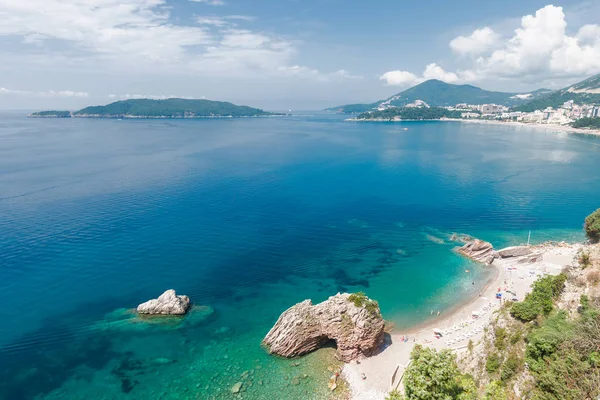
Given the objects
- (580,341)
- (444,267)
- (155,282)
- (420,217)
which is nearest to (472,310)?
(444,267)

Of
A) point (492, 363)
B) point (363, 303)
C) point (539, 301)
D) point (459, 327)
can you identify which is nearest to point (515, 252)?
point (459, 327)

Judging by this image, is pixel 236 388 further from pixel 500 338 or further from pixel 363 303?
pixel 500 338

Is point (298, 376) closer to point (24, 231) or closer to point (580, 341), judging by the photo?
point (580, 341)

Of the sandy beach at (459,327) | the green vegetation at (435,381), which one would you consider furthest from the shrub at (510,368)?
the sandy beach at (459,327)

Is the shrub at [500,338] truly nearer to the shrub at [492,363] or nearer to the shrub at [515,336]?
the shrub at [515,336]

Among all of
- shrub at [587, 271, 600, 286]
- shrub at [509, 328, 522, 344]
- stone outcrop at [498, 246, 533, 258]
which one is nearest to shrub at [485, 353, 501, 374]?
shrub at [509, 328, 522, 344]

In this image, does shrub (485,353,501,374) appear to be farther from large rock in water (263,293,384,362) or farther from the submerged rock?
the submerged rock
